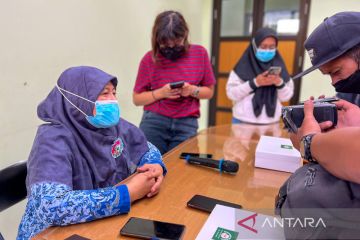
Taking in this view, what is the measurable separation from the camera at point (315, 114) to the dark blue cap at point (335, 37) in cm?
13

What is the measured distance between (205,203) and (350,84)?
56 cm

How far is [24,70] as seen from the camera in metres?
1.62

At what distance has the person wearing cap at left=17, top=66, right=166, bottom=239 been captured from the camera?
790mm

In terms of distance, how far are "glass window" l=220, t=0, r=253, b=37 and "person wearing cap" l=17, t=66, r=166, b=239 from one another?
3171mm

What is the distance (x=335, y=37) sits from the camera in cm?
75

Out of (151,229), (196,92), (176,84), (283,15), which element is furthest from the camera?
(283,15)

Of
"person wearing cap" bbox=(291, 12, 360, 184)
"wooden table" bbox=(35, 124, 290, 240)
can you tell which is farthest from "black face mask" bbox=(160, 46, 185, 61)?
"person wearing cap" bbox=(291, 12, 360, 184)

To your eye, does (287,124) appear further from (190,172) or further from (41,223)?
(41,223)

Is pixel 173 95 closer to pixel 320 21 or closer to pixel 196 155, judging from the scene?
pixel 196 155

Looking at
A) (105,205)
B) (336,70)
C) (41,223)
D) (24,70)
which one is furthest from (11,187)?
(336,70)

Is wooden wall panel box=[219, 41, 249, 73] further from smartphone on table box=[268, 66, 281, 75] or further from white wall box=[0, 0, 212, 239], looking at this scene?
smartphone on table box=[268, 66, 281, 75]

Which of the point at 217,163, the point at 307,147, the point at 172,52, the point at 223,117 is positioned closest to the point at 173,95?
the point at 172,52

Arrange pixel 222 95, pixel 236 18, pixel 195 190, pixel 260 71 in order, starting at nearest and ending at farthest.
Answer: pixel 195 190 < pixel 260 71 < pixel 236 18 < pixel 222 95

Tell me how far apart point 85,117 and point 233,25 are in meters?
3.45
